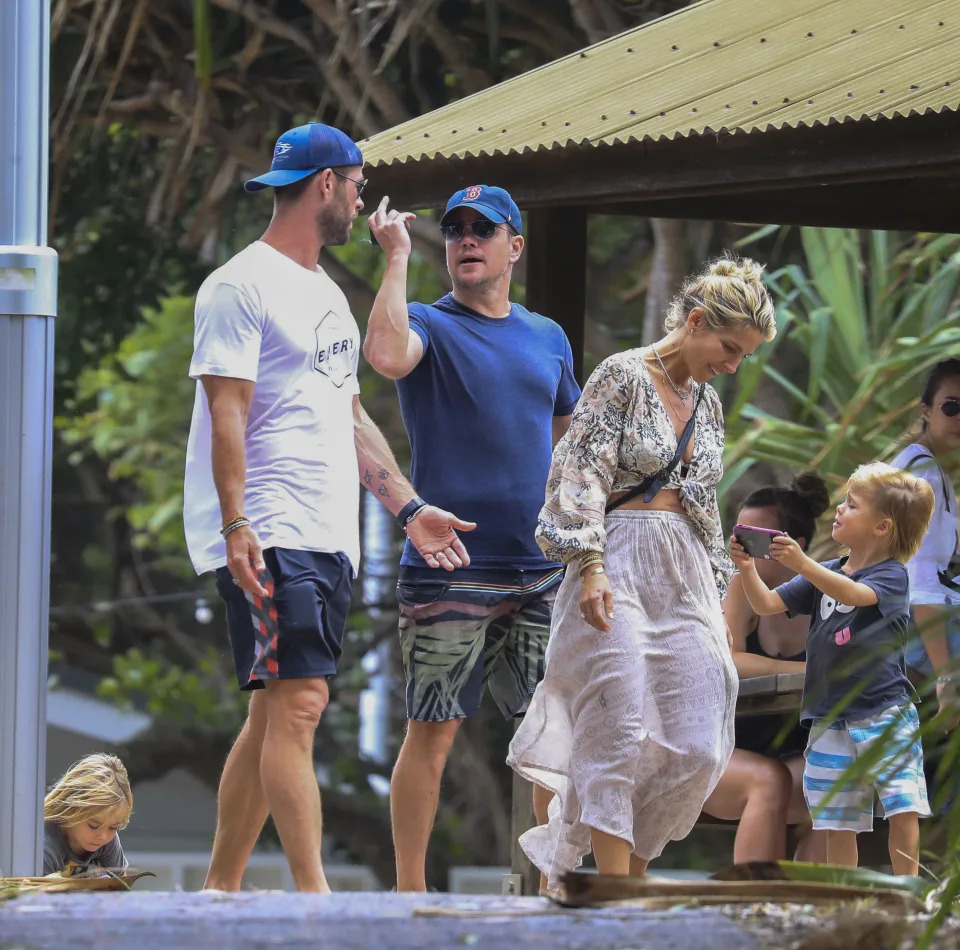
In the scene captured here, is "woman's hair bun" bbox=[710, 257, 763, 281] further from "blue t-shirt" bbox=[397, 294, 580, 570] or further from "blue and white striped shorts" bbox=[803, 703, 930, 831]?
"blue and white striped shorts" bbox=[803, 703, 930, 831]

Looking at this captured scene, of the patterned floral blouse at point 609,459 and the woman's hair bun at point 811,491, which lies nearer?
the patterned floral blouse at point 609,459

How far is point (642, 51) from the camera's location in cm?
568

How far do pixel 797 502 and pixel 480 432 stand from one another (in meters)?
1.19

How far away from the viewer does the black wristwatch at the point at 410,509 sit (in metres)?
4.17

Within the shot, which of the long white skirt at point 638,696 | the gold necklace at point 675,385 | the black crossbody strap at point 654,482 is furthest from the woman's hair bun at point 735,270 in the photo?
the long white skirt at point 638,696

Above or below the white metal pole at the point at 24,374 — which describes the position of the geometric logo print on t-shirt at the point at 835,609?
below

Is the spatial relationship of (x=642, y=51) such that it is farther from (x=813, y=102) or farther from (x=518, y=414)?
(x=518, y=414)

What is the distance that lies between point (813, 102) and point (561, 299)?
42.2 inches

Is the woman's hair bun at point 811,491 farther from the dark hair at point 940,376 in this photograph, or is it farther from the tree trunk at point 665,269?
the tree trunk at point 665,269

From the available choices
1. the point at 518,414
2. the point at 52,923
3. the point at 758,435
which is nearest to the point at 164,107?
the point at 758,435

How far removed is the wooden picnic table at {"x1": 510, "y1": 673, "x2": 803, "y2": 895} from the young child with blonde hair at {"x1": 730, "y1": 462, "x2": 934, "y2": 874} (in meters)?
0.28

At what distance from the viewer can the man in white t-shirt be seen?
3.75 meters

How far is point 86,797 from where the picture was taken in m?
4.48

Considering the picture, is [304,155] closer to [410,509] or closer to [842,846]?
[410,509]
